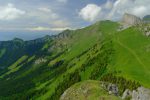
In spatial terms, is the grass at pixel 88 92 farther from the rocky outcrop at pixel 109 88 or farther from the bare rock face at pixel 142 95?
the bare rock face at pixel 142 95

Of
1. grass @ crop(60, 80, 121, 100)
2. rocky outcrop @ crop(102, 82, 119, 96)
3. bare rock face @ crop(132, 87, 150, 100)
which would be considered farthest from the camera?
bare rock face @ crop(132, 87, 150, 100)

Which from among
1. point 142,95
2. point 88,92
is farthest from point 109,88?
point 142,95

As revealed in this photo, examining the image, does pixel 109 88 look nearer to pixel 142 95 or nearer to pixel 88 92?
pixel 88 92

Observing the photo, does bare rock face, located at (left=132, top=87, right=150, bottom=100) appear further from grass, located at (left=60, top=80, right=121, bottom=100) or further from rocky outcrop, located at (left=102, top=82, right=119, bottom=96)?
grass, located at (left=60, top=80, right=121, bottom=100)

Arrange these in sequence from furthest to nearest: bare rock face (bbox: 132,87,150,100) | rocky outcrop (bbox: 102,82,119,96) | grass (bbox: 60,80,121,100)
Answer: bare rock face (bbox: 132,87,150,100), rocky outcrop (bbox: 102,82,119,96), grass (bbox: 60,80,121,100)

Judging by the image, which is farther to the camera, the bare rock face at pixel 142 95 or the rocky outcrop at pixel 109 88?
the bare rock face at pixel 142 95

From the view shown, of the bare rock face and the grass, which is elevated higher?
the grass

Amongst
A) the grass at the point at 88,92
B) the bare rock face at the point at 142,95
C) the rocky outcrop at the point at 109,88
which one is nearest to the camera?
the grass at the point at 88,92

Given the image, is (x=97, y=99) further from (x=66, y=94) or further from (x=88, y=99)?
(x=66, y=94)

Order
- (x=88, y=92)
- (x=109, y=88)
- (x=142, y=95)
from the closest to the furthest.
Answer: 1. (x=88, y=92)
2. (x=109, y=88)
3. (x=142, y=95)

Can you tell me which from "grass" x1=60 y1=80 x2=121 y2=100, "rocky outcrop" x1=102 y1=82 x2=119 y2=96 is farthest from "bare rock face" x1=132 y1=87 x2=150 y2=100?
"grass" x1=60 y1=80 x2=121 y2=100

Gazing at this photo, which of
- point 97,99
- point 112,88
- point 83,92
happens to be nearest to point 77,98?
point 83,92

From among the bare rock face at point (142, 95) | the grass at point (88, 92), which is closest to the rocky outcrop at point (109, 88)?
the grass at point (88, 92)
